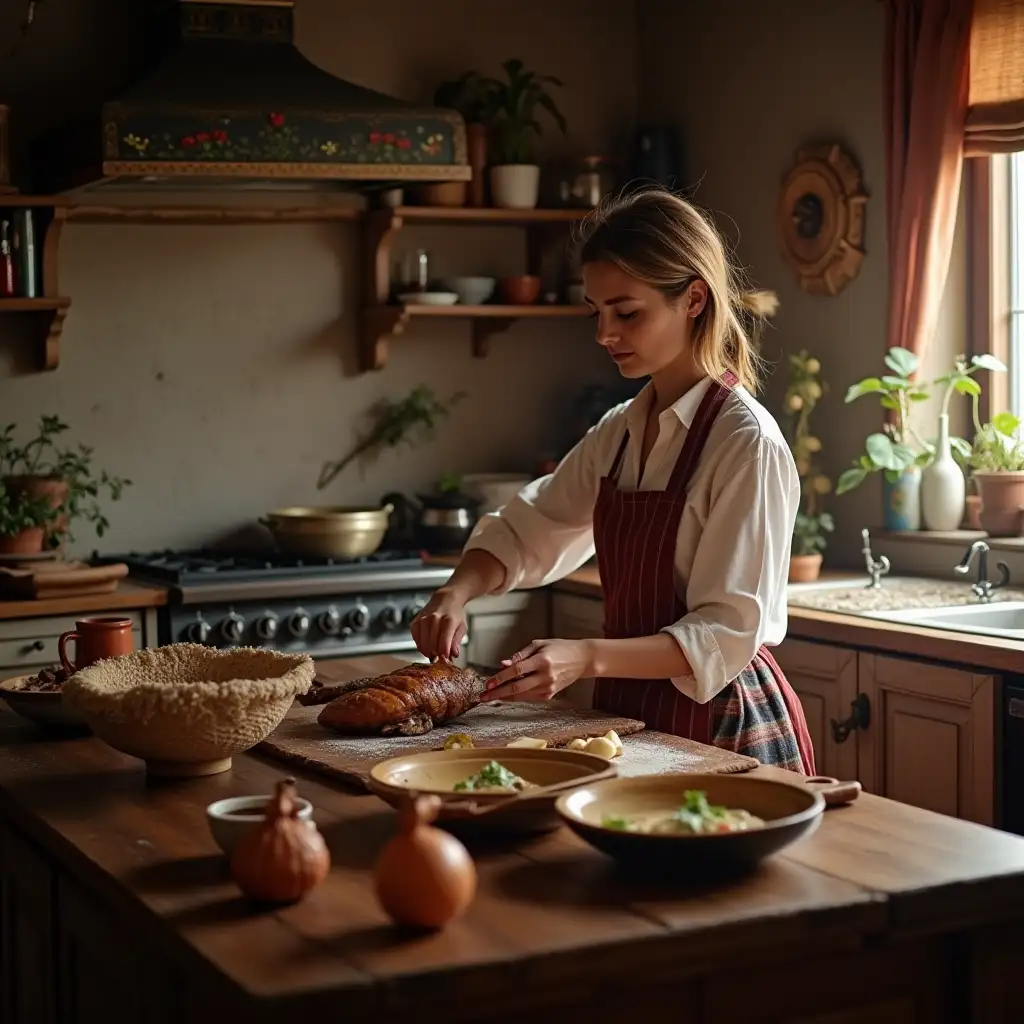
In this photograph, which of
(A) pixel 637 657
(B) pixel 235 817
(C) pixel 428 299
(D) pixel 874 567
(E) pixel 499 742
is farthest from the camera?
(C) pixel 428 299

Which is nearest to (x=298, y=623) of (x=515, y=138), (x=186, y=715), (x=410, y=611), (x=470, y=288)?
(x=410, y=611)

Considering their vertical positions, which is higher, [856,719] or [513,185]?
[513,185]

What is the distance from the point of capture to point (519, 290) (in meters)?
5.00

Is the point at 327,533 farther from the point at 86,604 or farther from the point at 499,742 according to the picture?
the point at 499,742

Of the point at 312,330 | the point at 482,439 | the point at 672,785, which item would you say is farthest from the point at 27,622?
the point at 672,785

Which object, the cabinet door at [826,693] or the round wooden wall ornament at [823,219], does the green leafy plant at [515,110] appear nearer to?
the round wooden wall ornament at [823,219]

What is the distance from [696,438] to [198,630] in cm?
188

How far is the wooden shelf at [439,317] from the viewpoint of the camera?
480cm

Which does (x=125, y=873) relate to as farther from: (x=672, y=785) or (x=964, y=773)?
(x=964, y=773)

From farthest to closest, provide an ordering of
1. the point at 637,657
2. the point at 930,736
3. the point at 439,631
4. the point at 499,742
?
the point at 930,736 < the point at 439,631 < the point at 637,657 < the point at 499,742

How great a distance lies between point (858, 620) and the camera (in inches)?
140

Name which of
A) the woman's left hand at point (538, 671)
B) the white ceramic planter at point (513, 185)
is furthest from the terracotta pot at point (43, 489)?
the woman's left hand at point (538, 671)

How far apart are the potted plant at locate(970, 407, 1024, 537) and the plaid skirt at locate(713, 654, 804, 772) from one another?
5.14 feet

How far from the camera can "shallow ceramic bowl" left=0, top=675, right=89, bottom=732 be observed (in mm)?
2518
